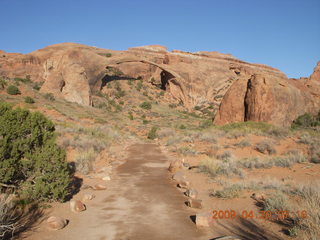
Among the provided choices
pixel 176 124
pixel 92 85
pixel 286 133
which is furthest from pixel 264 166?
pixel 92 85

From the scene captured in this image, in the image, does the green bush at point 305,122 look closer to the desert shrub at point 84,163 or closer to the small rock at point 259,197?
the small rock at point 259,197

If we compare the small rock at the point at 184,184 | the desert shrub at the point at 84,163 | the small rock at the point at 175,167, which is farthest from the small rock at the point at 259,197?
the desert shrub at the point at 84,163

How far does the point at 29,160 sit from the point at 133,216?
293cm

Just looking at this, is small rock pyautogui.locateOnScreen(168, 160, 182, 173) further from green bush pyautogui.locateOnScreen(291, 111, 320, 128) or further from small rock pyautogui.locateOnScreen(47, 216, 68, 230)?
green bush pyautogui.locateOnScreen(291, 111, 320, 128)

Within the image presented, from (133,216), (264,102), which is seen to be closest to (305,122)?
(264,102)

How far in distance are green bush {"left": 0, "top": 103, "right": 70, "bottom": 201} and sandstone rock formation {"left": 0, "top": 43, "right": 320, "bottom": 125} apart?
19162 millimetres

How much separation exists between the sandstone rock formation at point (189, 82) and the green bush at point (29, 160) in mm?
19162

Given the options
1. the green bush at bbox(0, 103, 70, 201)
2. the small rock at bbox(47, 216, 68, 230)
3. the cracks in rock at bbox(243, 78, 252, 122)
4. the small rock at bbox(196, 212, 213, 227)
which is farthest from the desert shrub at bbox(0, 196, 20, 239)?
the cracks in rock at bbox(243, 78, 252, 122)

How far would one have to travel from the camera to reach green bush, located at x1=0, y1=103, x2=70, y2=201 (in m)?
5.18

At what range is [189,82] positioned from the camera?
50031 mm

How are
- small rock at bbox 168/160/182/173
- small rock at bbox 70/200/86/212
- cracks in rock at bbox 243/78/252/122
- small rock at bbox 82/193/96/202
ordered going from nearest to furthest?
small rock at bbox 70/200/86/212
small rock at bbox 82/193/96/202
small rock at bbox 168/160/182/173
cracks in rock at bbox 243/78/252/122

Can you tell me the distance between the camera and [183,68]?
170 ft

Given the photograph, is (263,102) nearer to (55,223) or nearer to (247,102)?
(247,102)

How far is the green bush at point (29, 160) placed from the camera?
5180 mm
